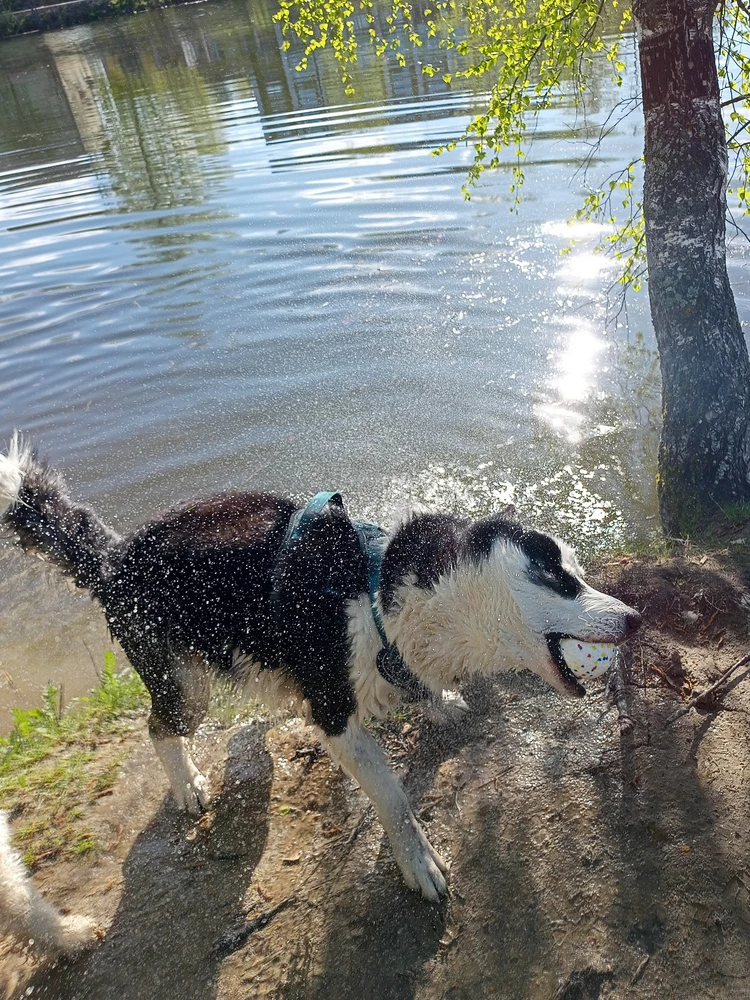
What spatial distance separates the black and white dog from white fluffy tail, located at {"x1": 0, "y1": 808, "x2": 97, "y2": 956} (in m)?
0.74

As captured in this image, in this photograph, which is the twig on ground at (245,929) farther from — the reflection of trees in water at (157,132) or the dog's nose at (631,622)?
the reflection of trees in water at (157,132)

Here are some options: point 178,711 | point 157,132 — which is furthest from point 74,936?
point 157,132

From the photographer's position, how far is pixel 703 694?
3.12 metres

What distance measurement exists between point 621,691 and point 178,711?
224 centimetres

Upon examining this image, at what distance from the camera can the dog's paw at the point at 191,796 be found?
3.48 meters

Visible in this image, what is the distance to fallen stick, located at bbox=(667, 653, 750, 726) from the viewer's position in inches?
122

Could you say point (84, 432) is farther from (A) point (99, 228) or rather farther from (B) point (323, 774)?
(A) point (99, 228)

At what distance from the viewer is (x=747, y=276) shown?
27.6 feet

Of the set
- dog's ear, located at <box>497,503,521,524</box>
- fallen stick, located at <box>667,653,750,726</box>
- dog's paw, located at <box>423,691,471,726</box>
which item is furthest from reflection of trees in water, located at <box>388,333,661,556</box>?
dog's ear, located at <box>497,503,521,524</box>

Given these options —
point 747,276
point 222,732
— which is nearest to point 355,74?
Result: point 747,276

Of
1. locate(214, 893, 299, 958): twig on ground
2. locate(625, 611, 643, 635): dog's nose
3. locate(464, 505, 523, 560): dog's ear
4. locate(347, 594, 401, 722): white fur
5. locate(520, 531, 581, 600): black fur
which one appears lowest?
locate(214, 893, 299, 958): twig on ground

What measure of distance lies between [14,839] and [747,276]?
9301mm

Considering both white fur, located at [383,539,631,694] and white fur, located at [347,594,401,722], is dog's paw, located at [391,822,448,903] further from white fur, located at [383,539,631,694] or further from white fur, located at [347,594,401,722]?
white fur, located at [383,539,631,694]

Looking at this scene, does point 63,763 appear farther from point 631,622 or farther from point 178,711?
point 631,622
